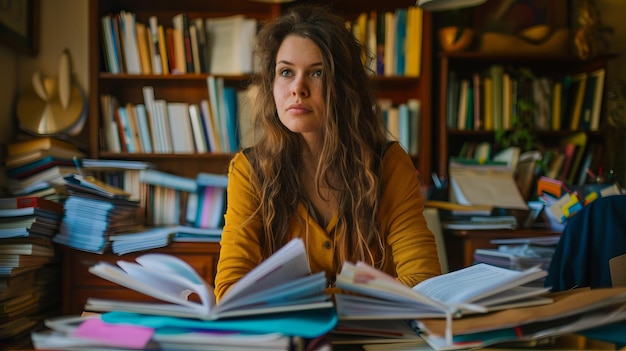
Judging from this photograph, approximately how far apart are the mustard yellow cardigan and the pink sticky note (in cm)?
49

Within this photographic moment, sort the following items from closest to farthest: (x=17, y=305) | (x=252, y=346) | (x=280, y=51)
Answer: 1. (x=252, y=346)
2. (x=280, y=51)
3. (x=17, y=305)

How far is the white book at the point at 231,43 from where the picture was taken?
2.63m

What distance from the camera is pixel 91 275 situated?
2295 mm

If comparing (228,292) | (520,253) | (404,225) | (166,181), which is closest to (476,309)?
(228,292)

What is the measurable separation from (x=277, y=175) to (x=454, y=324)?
0.72 meters

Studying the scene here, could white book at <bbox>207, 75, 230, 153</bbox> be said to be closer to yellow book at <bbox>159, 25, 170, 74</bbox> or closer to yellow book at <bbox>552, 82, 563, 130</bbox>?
yellow book at <bbox>159, 25, 170, 74</bbox>

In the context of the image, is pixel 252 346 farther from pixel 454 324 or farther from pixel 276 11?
pixel 276 11

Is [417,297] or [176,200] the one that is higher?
[417,297]

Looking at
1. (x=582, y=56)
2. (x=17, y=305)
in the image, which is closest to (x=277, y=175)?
(x=17, y=305)

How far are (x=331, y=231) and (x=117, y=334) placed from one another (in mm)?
744

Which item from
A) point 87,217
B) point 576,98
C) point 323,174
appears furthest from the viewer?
point 576,98

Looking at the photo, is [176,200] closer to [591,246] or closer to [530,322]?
[591,246]

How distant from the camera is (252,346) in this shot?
660mm

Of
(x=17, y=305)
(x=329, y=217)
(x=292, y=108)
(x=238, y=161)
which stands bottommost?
(x=17, y=305)
